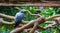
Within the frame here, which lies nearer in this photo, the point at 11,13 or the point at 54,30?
the point at 54,30

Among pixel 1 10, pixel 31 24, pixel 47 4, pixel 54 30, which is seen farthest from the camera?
pixel 1 10

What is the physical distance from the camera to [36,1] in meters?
2.64

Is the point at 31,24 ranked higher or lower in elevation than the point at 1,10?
higher

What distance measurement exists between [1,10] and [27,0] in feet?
5.70

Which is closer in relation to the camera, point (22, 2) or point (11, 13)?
point (22, 2)

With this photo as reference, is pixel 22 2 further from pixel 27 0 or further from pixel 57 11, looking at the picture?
pixel 57 11

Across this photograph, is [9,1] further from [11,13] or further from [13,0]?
[11,13]

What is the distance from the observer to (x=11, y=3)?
2.67 meters

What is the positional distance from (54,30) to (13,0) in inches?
61.4

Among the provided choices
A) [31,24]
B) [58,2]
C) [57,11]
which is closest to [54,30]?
[57,11]

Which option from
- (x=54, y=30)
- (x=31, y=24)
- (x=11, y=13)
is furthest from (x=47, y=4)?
(x=11, y=13)

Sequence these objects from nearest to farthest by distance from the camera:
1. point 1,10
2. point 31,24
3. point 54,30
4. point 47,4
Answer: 1. point 31,24
2. point 47,4
3. point 54,30
4. point 1,10

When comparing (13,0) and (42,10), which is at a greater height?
(13,0)

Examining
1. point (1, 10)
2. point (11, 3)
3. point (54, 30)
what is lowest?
point (54, 30)
